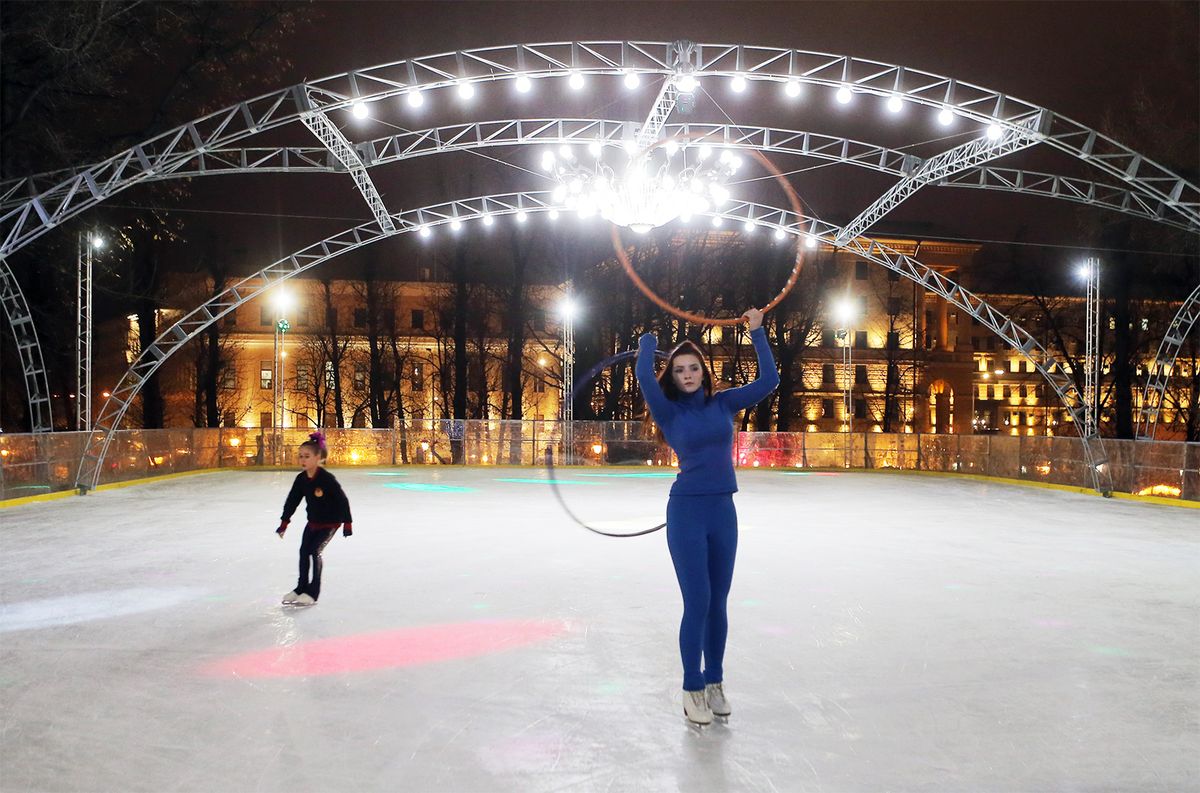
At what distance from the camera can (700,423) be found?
5.19m

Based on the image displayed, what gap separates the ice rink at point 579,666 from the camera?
15.2 feet

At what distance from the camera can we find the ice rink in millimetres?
4633

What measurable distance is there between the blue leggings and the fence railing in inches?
903

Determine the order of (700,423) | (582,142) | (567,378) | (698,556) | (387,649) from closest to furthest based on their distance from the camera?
(698,556)
(700,423)
(387,649)
(582,142)
(567,378)

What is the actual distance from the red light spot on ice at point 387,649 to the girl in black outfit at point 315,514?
136 centimetres

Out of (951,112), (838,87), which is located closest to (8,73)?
(838,87)

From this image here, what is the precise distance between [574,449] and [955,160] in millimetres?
17120

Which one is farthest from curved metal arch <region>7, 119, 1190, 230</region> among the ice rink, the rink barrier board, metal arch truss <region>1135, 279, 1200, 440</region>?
the ice rink

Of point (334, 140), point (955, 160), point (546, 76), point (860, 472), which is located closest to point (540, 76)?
point (546, 76)

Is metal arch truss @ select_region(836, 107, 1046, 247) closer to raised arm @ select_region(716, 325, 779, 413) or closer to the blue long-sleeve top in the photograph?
raised arm @ select_region(716, 325, 779, 413)

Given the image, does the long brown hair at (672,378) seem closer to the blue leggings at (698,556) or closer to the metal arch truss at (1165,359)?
the blue leggings at (698,556)

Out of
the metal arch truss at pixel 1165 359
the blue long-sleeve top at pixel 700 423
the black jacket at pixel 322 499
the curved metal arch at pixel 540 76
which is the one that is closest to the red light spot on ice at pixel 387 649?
the black jacket at pixel 322 499

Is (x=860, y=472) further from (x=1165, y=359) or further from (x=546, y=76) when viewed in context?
(x=546, y=76)

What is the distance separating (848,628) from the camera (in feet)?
25.8
